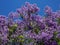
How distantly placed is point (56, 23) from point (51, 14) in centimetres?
8

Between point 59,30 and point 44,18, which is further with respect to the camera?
point 44,18

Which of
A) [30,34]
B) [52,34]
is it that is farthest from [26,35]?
[52,34]

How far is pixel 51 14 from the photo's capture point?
128 centimetres

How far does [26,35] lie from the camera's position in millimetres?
1196

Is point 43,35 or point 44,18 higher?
point 44,18

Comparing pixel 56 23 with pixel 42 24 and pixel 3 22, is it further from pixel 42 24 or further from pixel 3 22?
pixel 3 22

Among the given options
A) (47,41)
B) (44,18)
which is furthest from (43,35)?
(44,18)

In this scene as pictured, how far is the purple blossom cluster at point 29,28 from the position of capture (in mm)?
1158

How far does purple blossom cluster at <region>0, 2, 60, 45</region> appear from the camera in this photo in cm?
116

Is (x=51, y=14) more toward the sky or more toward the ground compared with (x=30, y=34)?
more toward the sky

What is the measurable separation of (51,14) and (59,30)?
151 millimetres

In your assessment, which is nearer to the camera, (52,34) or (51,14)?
(52,34)

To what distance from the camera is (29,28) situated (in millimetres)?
1253

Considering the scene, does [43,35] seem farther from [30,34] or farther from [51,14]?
[51,14]
